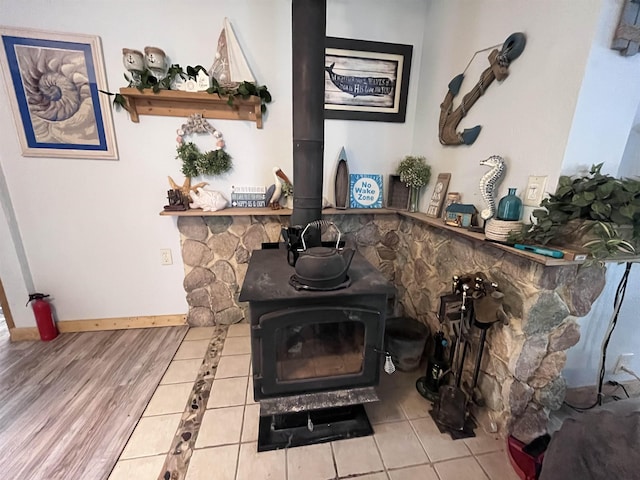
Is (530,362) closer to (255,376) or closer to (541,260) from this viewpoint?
(541,260)

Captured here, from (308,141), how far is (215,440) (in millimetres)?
1542

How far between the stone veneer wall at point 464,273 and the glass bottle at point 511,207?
0.17m

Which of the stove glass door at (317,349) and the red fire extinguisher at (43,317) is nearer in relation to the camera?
the stove glass door at (317,349)

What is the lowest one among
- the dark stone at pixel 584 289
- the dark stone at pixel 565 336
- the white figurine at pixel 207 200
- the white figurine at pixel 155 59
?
the dark stone at pixel 565 336

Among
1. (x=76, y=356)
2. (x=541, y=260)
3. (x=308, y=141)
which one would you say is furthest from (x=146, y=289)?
(x=541, y=260)

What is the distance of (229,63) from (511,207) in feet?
5.95

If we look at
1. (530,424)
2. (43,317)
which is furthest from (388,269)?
(43,317)

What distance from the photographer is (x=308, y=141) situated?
1.46 meters

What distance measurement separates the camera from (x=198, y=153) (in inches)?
72.0

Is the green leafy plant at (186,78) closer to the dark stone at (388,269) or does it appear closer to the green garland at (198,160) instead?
the green garland at (198,160)

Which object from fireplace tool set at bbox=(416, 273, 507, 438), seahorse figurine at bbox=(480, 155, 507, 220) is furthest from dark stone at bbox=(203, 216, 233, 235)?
seahorse figurine at bbox=(480, 155, 507, 220)

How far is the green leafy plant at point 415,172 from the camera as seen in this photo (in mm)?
1857

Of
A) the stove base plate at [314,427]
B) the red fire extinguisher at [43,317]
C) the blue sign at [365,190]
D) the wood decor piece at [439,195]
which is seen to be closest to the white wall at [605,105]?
the wood decor piece at [439,195]

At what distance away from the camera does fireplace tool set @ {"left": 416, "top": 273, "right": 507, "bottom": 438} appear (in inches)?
46.9
